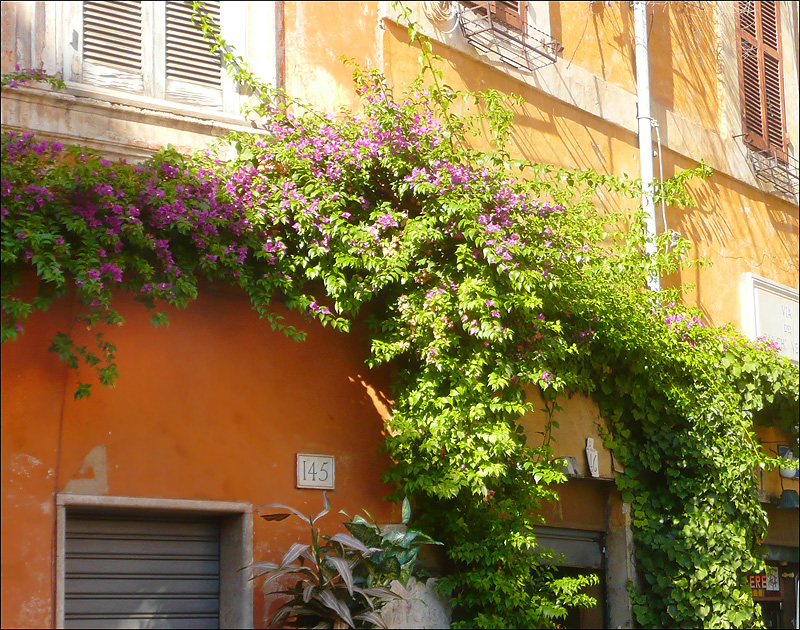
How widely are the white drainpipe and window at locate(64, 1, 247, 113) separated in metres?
3.67

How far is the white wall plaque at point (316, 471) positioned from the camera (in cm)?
631

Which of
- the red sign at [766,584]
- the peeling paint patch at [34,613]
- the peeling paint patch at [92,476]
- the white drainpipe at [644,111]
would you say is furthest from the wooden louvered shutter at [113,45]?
the red sign at [766,584]

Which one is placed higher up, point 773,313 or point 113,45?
point 113,45

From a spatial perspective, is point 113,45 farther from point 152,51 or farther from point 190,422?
point 190,422

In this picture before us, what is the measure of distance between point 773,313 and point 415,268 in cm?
510

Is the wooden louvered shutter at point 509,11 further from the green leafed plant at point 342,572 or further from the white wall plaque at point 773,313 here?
the green leafed plant at point 342,572

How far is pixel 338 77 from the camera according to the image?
6.97 metres

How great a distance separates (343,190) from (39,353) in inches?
77.1

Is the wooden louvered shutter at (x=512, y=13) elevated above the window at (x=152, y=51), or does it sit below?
above

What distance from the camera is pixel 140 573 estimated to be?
229 inches

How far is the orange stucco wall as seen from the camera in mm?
5363

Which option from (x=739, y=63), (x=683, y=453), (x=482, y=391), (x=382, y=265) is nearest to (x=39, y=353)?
(x=382, y=265)

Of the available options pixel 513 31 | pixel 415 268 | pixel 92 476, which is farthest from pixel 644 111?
pixel 92 476

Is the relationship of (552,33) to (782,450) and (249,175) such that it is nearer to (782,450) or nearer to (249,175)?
(249,175)
